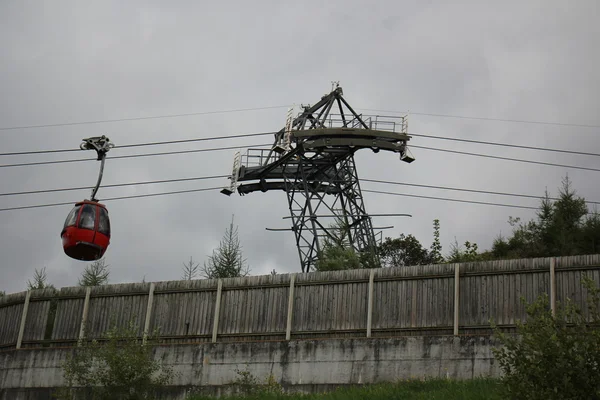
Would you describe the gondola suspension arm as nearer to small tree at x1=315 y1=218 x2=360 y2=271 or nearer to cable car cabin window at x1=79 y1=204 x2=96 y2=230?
cable car cabin window at x1=79 y1=204 x2=96 y2=230

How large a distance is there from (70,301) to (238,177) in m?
19.1

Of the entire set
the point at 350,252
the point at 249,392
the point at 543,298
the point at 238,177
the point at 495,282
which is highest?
the point at 238,177

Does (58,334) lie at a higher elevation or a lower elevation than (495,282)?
lower

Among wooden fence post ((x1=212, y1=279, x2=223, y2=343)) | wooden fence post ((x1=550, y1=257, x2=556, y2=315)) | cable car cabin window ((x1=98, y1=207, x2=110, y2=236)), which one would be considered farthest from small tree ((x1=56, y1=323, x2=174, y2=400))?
wooden fence post ((x1=550, y1=257, x2=556, y2=315))

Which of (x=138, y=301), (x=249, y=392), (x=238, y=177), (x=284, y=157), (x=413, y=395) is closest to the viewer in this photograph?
(x=413, y=395)

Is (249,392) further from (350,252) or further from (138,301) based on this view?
(350,252)

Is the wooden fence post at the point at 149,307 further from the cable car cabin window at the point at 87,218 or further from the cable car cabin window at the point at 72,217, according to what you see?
the cable car cabin window at the point at 72,217

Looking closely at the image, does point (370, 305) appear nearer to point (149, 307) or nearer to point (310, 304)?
point (310, 304)

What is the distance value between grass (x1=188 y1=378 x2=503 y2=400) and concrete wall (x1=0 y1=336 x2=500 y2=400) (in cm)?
81

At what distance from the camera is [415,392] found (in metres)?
18.9

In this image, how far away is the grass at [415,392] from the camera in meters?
17.6

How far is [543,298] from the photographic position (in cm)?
1356

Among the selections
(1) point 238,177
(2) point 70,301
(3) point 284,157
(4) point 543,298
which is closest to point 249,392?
(2) point 70,301

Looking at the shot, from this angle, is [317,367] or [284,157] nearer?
[317,367]
